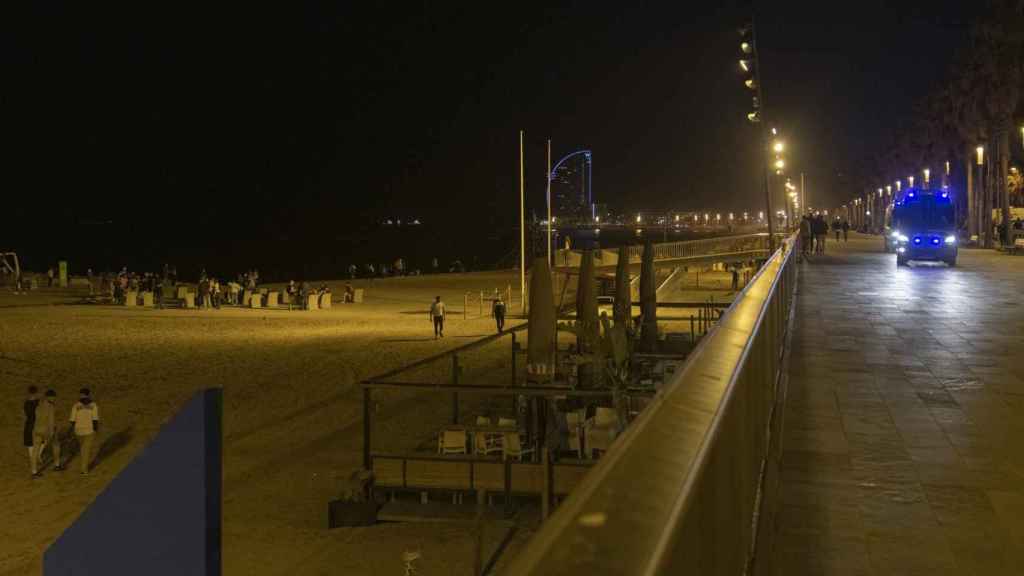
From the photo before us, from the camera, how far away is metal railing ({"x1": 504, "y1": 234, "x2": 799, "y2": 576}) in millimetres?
1493

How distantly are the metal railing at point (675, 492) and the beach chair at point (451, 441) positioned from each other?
9.21 meters

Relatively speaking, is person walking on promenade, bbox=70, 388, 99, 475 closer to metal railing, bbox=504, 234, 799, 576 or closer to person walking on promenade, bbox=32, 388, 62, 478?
person walking on promenade, bbox=32, 388, 62, 478

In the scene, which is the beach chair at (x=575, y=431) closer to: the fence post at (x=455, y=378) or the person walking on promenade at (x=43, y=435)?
the fence post at (x=455, y=378)

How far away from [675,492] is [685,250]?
4488 cm

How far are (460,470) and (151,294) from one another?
3572 centimetres

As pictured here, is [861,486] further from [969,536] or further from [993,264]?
[993,264]

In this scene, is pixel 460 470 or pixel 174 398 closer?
pixel 460 470

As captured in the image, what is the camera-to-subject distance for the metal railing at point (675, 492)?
149cm

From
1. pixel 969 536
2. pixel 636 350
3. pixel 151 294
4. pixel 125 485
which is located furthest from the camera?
pixel 151 294

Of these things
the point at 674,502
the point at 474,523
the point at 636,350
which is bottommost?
the point at 474,523

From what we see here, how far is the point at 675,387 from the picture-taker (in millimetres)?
2953

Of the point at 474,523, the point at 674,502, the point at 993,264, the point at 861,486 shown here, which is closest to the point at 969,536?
the point at 861,486

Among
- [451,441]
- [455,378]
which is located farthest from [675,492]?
[451,441]

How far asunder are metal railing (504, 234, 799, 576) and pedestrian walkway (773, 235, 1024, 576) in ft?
2.98
